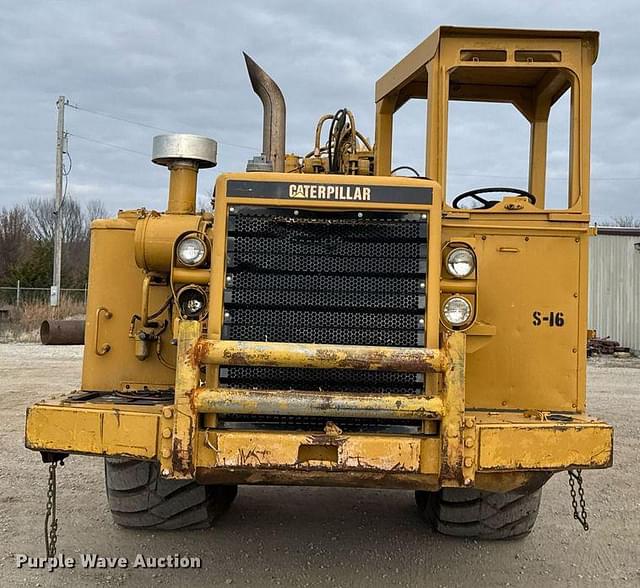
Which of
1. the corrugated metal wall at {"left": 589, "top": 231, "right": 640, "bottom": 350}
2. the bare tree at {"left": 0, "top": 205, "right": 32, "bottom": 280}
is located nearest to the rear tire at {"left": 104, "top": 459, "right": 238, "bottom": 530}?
the corrugated metal wall at {"left": 589, "top": 231, "right": 640, "bottom": 350}

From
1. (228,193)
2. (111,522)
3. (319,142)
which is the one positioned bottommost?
(111,522)

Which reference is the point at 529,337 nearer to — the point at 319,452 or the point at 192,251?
the point at 319,452

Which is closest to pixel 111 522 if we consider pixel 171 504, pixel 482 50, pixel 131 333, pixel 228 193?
pixel 171 504

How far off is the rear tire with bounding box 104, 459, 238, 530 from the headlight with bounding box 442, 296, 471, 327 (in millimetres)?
2166

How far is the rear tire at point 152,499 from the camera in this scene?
5.36 meters

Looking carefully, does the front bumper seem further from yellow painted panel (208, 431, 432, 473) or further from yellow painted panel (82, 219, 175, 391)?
yellow painted panel (82, 219, 175, 391)

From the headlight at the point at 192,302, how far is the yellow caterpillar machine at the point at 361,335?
13 millimetres

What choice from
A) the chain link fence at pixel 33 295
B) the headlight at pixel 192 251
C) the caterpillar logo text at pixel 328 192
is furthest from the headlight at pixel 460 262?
the chain link fence at pixel 33 295

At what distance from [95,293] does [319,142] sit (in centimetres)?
252

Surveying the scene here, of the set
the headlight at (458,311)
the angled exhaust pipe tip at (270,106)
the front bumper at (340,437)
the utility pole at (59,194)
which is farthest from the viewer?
the utility pole at (59,194)

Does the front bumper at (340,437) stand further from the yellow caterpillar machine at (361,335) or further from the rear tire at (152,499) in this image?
the rear tire at (152,499)

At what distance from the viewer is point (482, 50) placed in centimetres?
504

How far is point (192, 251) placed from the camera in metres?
4.52

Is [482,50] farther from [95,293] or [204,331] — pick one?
[95,293]
